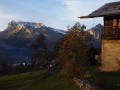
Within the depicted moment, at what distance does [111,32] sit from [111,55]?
8.00 ft

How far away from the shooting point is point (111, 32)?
38281 millimetres

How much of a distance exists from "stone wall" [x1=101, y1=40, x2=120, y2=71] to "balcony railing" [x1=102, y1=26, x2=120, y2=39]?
0.76 meters

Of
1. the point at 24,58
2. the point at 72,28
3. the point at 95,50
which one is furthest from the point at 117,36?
the point at 24,58

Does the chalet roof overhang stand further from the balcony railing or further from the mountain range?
the mountain range

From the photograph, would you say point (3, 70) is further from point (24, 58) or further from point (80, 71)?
point (24, 58)

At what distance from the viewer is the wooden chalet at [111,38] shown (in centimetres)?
3784

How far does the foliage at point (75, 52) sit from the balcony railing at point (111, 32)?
7.28 metres

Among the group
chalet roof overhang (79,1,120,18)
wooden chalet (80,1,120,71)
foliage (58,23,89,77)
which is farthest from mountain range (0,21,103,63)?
foliage (58,23,89,77)

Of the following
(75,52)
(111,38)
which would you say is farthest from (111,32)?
(75,52)

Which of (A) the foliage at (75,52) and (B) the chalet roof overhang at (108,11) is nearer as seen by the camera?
(A) the foliage at (75,52)

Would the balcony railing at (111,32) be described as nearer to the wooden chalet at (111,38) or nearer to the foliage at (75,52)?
the wooden chalet at (111,38)

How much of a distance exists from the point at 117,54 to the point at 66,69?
9.10m

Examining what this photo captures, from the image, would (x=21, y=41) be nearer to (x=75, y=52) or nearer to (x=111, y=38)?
(x=111, y=38)

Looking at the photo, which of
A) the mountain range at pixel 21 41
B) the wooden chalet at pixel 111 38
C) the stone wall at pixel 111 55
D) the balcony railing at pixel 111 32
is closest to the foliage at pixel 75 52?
the balcony railing at pixel 111 32
